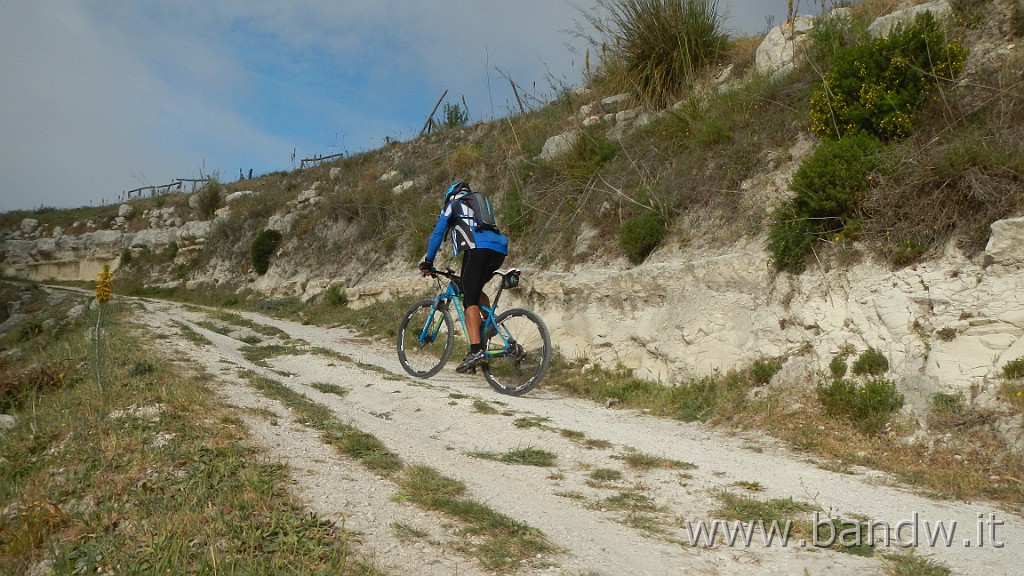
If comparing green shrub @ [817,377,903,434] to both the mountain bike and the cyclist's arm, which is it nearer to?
the mountain bike

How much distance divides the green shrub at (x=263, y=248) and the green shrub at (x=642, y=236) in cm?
1667

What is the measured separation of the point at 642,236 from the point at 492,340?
293cm

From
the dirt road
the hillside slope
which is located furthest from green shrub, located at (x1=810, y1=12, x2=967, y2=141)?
the dirt road

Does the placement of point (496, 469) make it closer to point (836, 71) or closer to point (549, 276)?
point (549, 276)

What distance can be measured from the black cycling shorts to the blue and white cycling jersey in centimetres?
8

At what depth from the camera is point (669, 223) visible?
401 inches

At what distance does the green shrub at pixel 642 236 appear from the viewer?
396 inches

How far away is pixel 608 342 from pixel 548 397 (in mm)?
1401

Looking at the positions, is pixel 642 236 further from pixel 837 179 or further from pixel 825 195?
pixel 837 179

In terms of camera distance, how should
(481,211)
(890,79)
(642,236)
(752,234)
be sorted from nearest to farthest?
(890,79) → (481,211) → (752,234) → (642,236)

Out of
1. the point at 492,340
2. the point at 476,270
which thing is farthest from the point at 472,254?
the point at 492,340

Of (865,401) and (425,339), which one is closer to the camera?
(865,401)

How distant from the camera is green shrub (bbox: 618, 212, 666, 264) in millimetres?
10070

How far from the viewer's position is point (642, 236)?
33.1 feet
